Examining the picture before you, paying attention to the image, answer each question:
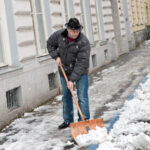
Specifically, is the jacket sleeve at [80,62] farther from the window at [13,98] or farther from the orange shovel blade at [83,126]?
the window at [13,98]

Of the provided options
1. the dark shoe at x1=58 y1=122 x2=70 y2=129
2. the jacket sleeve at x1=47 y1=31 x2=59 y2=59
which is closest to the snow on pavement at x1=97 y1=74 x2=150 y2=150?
the dark shoe at x1=58 y1=122 x2=70 y2=129

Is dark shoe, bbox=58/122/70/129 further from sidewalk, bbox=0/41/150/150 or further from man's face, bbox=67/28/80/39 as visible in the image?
man's face, bbox=67/28/80/39

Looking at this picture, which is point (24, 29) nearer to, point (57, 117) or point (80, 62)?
point (57, 117)

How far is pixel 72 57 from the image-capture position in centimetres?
552

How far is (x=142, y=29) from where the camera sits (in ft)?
Result: 86.5

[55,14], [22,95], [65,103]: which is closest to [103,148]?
[65,103]

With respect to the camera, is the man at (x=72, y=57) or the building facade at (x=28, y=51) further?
the building facade at (x=28, y=51)

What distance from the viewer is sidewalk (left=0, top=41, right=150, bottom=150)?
5.27m

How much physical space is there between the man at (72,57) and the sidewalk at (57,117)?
19.8 inches

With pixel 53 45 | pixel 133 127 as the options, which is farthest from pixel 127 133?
pixel 53 45

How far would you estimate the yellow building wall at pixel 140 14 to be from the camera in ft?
76.9

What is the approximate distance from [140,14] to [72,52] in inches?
860

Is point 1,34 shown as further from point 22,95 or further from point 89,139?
point 89,139

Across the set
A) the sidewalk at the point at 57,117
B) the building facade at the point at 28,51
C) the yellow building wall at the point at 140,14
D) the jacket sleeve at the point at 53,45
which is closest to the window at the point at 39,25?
the building facade at the point at 28,51
